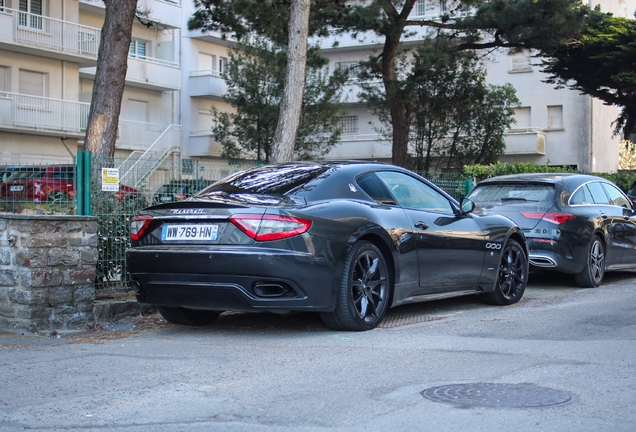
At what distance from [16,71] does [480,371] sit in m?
30.3

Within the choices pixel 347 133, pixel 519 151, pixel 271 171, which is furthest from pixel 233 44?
pixel 271 171

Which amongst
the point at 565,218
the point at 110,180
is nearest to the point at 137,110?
the point at 565,218

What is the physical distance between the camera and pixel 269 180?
754 centimetres

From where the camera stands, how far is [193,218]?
6934 millimetres

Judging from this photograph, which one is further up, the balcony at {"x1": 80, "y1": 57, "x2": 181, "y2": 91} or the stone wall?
the balcony at {"x1": 80, "y1": 57, "x2": 181, "y2": 91}

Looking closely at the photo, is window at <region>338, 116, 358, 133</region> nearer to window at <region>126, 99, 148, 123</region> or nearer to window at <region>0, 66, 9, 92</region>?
window at <region>126, 99, 148, 123</region>

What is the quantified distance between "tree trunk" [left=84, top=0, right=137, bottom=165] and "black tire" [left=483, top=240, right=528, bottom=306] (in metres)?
7.47

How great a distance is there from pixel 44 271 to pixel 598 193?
26.3 ft

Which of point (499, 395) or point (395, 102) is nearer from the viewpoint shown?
point (499, 395)

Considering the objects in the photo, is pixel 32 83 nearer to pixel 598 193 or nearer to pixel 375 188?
pixel 598 193

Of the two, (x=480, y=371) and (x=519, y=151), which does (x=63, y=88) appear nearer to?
(x=519, y=151)

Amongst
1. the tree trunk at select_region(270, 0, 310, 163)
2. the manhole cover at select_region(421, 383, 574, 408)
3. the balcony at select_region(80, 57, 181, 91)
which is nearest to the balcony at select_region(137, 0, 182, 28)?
the balcony at select_region(80, 57, 181, 91)

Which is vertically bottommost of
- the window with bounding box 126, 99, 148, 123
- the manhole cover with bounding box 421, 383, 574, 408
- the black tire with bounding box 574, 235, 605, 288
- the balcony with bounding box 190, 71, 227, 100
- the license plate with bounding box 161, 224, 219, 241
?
the manhole cover with bounding box 421, 383, 574, 408

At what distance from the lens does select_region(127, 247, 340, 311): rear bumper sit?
21.7 ft
